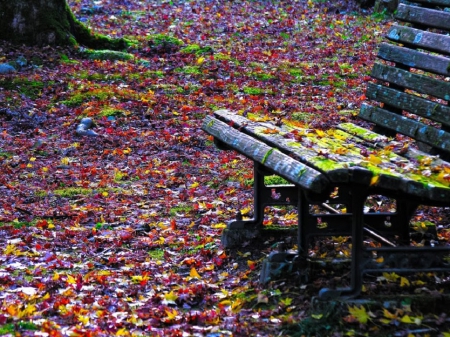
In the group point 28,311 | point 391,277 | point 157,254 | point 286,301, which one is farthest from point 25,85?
point 391,277

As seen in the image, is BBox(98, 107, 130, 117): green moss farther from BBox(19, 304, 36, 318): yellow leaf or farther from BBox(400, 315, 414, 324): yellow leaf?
BBox(400, 315, 414, 324): yellow leaf

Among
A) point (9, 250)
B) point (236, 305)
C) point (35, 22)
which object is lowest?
point (9, 250)

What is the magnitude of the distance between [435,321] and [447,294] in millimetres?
217

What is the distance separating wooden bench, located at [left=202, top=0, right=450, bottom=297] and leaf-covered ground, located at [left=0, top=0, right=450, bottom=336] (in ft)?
0.55

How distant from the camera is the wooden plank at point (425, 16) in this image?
Result: 455 centimetres

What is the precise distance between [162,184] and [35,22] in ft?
18.5

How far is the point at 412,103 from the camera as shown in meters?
4.63

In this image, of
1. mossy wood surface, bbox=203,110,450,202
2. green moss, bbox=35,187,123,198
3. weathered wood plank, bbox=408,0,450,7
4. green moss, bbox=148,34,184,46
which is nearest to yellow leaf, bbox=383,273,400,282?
mossy wood surface, bbox=203,110,450,202

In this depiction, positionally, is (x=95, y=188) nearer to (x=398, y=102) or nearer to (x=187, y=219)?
(x=187, y=219)

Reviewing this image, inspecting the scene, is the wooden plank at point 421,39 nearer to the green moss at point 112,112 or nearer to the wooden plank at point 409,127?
the wooden plank at point 409,127

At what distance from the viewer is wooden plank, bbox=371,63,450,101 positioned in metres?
4.39

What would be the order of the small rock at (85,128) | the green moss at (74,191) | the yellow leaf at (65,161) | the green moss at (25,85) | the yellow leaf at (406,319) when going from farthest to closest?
the green moss at (25,85) < the small rock at (85,128) < the yellow leaf at (65,161) < the green moss at (74,191) < the yellow leaf at (406,319)

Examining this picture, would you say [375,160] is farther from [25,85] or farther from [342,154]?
[25,85]

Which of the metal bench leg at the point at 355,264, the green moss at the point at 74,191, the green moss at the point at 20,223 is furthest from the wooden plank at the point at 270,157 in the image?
the green moss at the point at 74,191
